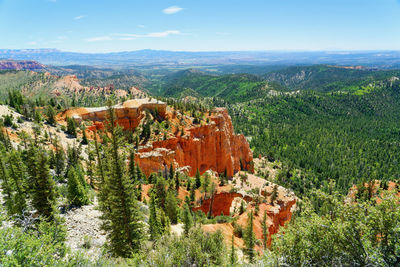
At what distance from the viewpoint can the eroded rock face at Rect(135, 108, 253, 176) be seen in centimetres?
5962

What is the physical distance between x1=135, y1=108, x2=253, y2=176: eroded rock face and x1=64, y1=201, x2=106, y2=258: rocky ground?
2877 cm

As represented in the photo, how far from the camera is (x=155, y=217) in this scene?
30688 millimetres

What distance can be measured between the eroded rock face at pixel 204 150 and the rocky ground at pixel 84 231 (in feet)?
94.4

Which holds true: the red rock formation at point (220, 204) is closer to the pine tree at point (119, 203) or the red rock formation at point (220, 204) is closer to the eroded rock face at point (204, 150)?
the eroded rock face at point (204, 150)

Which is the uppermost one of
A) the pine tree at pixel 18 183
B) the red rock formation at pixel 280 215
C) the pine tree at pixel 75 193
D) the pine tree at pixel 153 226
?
the pine tree at pixel 18 183

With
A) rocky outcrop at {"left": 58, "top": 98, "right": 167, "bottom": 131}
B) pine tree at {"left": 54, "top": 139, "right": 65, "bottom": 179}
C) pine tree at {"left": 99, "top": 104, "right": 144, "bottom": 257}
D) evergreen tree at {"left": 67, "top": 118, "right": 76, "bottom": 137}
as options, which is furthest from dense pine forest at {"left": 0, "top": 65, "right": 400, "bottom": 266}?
rocky outcrop at {"left": 58, "top": 98, "right": 167, "bottom": 131}

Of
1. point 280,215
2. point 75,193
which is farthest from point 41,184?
point 280,215

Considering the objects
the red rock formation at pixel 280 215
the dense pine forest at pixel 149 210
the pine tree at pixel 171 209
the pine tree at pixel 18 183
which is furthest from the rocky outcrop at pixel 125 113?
the red rock formation at pixel 280 215

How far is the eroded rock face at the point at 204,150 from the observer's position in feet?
196

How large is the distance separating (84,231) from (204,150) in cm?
5297

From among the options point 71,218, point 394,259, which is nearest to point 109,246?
point 71,218

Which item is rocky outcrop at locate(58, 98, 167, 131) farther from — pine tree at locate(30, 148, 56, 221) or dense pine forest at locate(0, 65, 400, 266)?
pine tree at locate(30, 148, 56, 221)

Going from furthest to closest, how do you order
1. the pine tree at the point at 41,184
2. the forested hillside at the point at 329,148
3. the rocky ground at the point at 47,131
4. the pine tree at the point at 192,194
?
the forested hillside at the point at 329,148 → the rocky ground at the point at 47,131 → the pine tree at the point at 192,194 → the pine tree at the point at 41,184

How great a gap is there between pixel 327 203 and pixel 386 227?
399 cm
